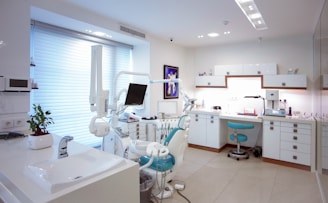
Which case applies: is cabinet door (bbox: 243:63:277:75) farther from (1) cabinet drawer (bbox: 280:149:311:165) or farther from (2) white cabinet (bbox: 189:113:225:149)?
(1) cabinet drawer (bbox: 280:149:311:165)

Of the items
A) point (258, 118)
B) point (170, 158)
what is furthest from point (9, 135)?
point (258, 118)

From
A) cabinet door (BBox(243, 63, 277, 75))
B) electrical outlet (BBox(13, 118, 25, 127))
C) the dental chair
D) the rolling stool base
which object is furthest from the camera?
cabinet door (BBox(243, 63, 277, 75))

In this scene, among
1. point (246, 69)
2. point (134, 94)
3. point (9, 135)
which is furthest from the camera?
point (246, 69)

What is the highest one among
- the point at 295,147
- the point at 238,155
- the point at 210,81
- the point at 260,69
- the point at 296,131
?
the point at 260,69

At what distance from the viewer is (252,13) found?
3.10m

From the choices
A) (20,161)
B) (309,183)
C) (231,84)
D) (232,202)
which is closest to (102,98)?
(20,161)

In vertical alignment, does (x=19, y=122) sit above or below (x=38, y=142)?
above

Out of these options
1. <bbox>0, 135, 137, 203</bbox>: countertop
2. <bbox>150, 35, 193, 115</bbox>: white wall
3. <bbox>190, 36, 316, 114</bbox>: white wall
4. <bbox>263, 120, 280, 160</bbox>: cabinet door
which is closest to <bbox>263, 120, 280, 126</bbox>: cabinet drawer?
<bbox>263, 120, 280, 160</bbox>: cabinet door

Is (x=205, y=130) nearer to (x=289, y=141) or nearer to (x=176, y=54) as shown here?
(x=289, y=141)

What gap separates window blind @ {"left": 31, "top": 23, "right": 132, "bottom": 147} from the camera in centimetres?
302

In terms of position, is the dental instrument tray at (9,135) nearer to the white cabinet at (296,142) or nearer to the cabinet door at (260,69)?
the white cabinet at (296,142)

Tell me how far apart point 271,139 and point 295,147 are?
1.35ft

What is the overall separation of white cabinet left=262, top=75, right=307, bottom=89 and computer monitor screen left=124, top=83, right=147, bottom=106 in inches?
109

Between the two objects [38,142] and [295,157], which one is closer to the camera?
[38,142]
